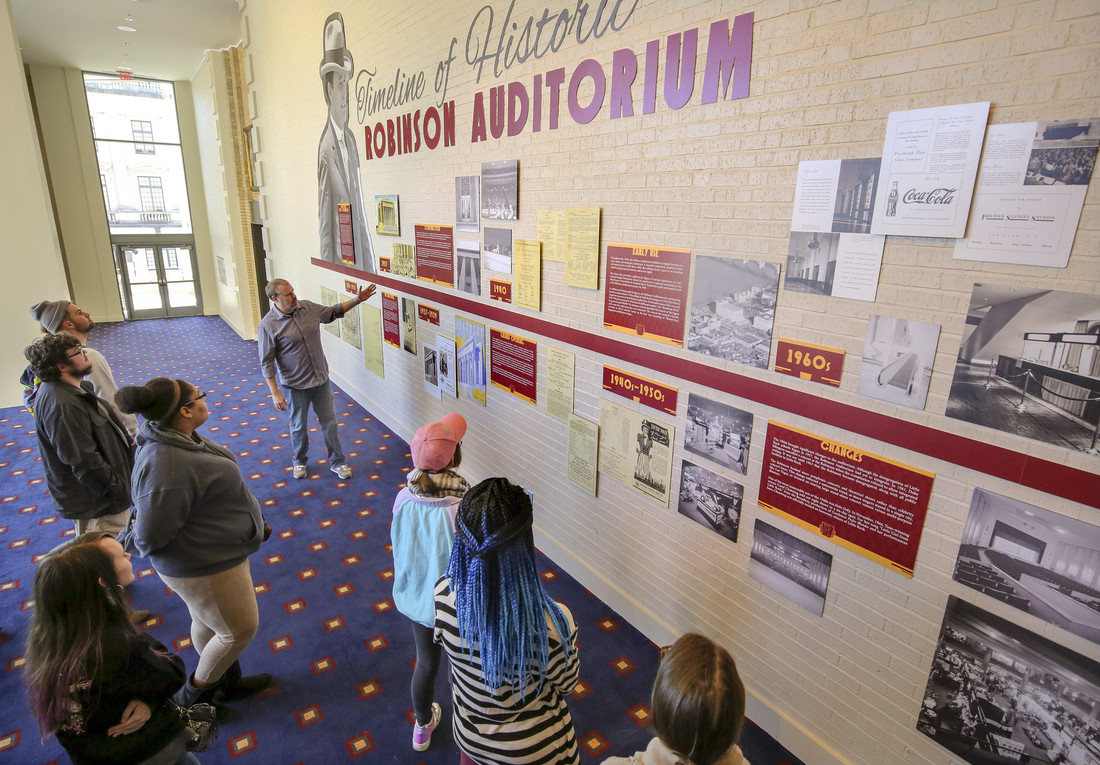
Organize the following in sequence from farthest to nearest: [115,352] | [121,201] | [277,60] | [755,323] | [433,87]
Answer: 1. [121,201]
2. [115,352]
3. [277,60]
4. [433,87]
5. [755,323]

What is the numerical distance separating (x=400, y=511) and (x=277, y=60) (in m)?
7.35

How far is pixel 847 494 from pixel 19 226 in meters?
9.00

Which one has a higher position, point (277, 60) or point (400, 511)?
point (277, 60)

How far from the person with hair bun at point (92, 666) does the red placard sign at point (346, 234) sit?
4900 mm

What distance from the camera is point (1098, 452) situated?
5.11 ft

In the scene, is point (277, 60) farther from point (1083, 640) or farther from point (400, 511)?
point (1083, 640)

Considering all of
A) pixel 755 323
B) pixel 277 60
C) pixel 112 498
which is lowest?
pixel 112 498

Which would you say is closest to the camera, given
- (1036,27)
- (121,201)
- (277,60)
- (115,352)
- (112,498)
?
(1036,27)

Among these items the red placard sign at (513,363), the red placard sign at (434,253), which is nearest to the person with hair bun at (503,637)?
the red placard sign at (513,363)

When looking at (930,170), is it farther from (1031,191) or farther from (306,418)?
(306,418)

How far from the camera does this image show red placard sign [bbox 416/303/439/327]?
482 centimetres

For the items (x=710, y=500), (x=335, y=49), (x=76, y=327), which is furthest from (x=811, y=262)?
(x=335, y=49)

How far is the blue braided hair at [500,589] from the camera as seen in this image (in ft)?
4.99

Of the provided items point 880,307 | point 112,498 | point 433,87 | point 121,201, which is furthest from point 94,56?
point 880,307
